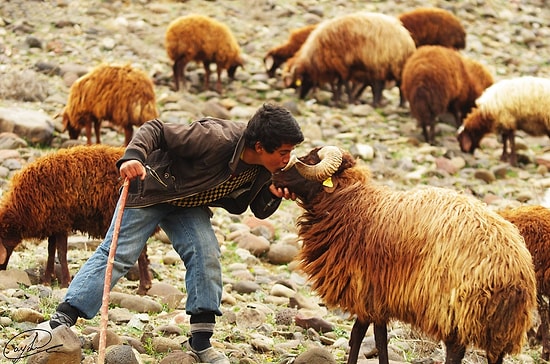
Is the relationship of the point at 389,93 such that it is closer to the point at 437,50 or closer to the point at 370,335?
the point at 437,50

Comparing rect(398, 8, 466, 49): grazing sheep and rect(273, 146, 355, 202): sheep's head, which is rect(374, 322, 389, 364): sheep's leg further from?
rect(398, 8, 466, 49): grazing sheep

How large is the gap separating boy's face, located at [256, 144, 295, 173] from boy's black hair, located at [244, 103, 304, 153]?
0.03 metres

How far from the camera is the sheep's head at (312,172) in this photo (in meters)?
5.50

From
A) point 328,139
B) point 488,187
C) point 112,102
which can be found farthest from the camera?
point 328,139

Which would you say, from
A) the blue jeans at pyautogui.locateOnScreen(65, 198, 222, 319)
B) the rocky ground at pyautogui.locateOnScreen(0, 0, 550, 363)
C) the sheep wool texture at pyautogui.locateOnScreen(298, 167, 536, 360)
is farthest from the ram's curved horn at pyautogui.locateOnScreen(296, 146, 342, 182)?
the rocky ground at pyautogui.locateOnScreen(0, 0, 550, 363)

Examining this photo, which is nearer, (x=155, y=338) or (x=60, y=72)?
(x=155, y=338)

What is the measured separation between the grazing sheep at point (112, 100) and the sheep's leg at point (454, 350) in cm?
662

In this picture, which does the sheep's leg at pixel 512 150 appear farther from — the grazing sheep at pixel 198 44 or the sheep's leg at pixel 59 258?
the sheep's leg at pixel 59 258

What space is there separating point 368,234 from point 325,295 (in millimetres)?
542

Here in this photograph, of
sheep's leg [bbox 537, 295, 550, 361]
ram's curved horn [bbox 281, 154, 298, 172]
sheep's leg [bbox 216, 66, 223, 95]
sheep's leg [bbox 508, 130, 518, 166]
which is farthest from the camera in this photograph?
sheep's leg [bbox 216, 66, 223, 95]

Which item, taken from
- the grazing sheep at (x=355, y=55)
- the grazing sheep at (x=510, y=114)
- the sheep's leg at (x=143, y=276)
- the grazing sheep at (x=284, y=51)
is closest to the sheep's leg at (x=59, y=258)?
the sheep's leg at (x=143, y=276)

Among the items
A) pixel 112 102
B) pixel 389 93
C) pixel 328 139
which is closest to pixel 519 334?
pixel 112 102

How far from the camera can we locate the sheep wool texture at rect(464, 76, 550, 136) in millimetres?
13125

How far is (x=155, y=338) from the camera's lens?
17.7 ft
